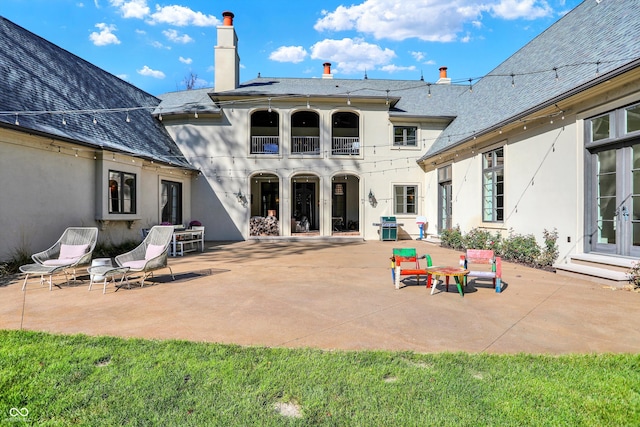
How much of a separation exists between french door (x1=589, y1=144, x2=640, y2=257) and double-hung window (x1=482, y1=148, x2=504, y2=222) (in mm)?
3174

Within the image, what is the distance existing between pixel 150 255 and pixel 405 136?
12.4 m

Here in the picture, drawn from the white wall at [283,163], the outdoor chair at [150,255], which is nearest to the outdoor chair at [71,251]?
the outdoor chair at [150,255]

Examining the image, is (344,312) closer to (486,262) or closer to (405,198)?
(486,262)

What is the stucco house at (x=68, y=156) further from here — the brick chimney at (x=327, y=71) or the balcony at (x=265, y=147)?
the brick chimney at (x=327, y=71)

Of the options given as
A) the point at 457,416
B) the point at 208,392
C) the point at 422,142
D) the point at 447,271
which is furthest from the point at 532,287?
the point at 422,142

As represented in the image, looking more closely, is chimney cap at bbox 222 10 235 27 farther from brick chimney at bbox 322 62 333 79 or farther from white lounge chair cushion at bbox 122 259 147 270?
white lounge chair cushion at bbox 122 259 147 270

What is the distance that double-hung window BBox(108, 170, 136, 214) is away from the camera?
10.3 m

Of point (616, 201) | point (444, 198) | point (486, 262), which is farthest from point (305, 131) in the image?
point (616, 201)

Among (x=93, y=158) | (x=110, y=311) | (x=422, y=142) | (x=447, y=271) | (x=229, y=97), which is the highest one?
(x=229, y=97)

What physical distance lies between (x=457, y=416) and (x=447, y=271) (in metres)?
3.32

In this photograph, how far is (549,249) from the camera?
7715 mm

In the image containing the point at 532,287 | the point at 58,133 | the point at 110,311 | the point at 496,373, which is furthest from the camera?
the point at 58,133

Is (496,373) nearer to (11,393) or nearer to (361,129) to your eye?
(11,393)

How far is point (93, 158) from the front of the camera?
32.0 feet
